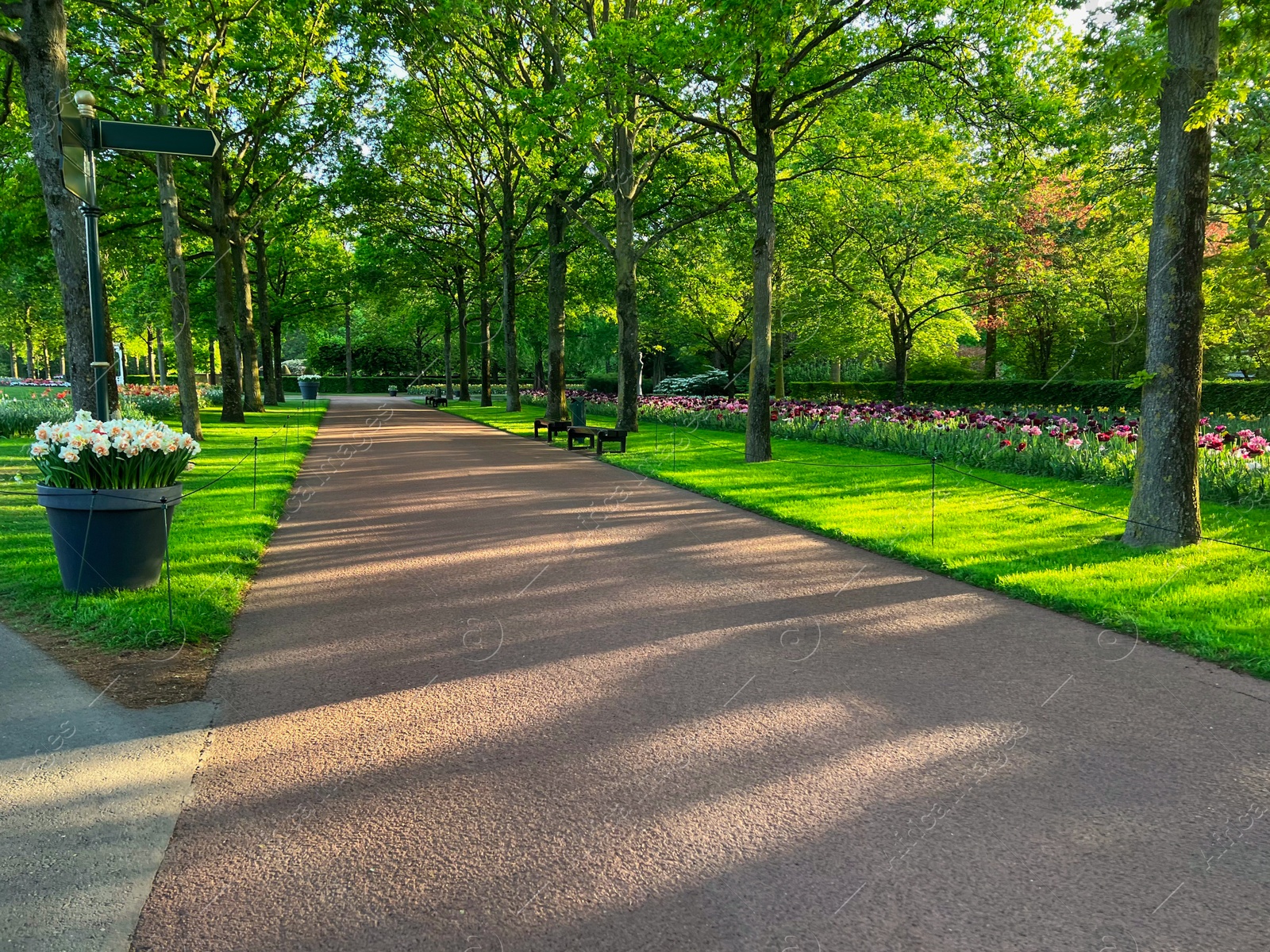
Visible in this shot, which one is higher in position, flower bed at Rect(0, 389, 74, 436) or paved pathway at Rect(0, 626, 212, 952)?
flower bed at Rect(0, 389, 74, 436)

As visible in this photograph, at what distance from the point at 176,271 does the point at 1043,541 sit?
17.2 m

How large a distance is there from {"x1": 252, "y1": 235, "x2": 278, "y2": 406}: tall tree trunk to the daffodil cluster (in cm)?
2743

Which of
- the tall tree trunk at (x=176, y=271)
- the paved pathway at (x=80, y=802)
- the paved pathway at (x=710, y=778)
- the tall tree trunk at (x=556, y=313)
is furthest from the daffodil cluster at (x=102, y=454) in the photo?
the tall tree trunk at (x=556, y=313)

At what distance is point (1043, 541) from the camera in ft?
26.4

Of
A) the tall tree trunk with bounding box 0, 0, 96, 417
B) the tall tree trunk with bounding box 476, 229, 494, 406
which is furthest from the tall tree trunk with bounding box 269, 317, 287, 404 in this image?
the tall tree trunk with bounding box 0, 0, 96, 417

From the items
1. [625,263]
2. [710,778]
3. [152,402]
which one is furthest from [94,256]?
[152,402]

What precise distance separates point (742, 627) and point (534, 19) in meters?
20.4

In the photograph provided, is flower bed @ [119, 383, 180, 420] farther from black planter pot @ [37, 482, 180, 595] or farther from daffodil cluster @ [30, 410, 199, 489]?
black planter pot @ [37, 482, 180, 595]

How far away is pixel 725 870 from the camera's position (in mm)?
2824

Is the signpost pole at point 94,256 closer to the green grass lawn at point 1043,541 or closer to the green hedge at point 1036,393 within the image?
the green grass lawn at point 1043,541

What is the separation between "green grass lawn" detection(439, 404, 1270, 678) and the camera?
5.59 m

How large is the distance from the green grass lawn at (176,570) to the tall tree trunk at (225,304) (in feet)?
39.1

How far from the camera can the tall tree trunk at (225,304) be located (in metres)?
23.8

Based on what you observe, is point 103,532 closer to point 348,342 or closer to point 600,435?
point 600,435
